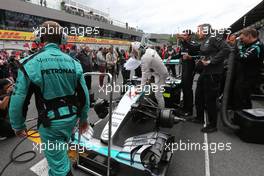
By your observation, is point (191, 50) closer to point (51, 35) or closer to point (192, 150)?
point (192, 150)

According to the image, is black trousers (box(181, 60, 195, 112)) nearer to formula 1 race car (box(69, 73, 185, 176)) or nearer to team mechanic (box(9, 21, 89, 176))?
formula 1 race car (box(69, 73, 185, 176))

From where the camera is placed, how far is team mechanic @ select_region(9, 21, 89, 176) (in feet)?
5.03

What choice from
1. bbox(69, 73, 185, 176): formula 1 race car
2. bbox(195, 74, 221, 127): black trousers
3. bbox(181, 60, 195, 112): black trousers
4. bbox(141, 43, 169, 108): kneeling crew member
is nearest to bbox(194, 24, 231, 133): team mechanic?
bbox(195, 74, 221, 127): black trousers

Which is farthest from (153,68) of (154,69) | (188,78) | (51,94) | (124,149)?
(51,94)

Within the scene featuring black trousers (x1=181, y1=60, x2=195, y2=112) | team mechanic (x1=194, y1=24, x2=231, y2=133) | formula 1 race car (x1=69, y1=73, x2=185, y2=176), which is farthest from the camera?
black trousers (x1=181, y1=60, x2=195, y2=112)

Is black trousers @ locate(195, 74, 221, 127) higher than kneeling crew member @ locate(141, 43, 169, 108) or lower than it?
lower

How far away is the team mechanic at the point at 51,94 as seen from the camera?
1.53 meters

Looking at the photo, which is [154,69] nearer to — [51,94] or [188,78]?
[188,78]

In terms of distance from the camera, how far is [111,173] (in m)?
2.13

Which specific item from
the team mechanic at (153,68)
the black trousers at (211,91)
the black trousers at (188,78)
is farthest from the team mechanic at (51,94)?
the black trousers at (188,78)

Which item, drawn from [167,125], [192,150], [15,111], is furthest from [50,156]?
[192,150]

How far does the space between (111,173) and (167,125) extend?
1.13 m

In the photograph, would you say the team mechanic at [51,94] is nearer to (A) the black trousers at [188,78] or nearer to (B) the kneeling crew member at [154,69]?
(B) the kneeling crew member at [154,69]

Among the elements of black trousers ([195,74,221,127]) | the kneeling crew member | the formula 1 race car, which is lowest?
the formula 1 race car
